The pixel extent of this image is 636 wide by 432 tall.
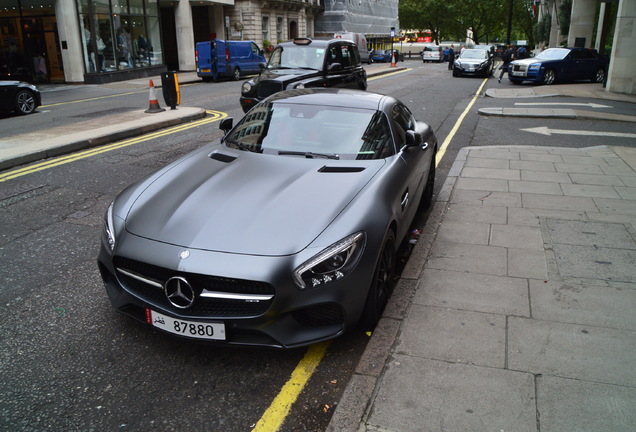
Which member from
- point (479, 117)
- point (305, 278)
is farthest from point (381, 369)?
point (479, 117)

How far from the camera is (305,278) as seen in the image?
3062mm

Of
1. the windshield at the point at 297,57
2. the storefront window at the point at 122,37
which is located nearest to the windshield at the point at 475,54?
the storefront window at the point at 122,37

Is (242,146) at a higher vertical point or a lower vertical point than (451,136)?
higher

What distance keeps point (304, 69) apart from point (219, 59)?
13704 millimetres

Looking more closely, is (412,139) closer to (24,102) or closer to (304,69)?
(304,69)

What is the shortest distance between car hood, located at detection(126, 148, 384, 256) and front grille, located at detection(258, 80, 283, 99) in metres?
7.14

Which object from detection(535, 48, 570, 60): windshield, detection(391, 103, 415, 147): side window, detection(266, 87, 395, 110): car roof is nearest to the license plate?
detection(391, 103, 415, 147): side window

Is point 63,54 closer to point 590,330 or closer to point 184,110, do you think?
point 184,110

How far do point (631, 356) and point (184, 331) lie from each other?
271 centimetres

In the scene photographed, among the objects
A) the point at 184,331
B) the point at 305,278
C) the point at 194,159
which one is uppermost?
the point at 194,159

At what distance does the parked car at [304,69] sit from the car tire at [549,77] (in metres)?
12.5

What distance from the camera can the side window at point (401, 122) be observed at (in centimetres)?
491

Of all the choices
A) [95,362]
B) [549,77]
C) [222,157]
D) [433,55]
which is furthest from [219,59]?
[433,55]

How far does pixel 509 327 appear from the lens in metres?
3.56
